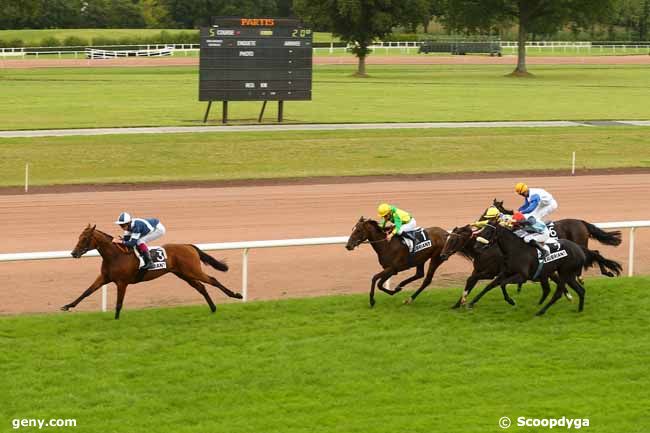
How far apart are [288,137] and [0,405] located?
2433 centimetres

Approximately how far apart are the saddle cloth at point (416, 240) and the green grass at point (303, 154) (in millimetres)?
13384

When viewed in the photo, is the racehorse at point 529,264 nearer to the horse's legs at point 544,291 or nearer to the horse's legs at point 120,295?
the horse's legs at point 544,291

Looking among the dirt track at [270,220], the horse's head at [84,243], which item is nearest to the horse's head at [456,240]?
the dirt track at [270,220]

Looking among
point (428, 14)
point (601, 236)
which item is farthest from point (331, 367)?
point (428, 14)

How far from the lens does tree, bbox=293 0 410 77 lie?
198 feet

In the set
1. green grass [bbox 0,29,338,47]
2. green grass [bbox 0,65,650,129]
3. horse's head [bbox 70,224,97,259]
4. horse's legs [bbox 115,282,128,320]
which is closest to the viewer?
horse's head [bbox 70,224,97,259]

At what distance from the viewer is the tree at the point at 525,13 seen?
219ft

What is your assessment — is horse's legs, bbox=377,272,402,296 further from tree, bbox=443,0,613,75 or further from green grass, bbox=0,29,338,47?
green grass, bbox=0,29,338,47

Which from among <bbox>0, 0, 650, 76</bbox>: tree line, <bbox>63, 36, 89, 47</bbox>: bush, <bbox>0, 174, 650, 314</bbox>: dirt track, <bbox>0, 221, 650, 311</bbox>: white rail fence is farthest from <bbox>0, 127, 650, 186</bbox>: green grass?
<bbox>63, 36, 89, 47</bbox>: bush

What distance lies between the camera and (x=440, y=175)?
27.9 m

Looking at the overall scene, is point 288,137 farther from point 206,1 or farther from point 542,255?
point 206,1

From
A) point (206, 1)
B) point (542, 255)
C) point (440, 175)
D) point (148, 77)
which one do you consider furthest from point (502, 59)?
point (542, 255)

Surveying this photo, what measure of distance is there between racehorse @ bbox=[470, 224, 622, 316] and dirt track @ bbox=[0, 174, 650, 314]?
1675 mm

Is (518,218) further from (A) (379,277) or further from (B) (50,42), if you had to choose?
(B) (50,42)
